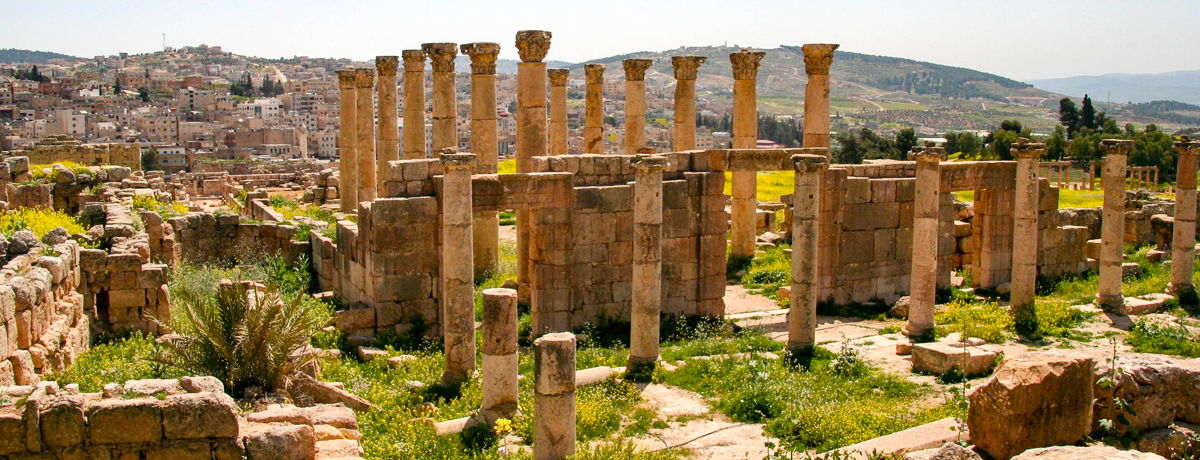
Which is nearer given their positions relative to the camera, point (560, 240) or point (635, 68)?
point (560, 240)

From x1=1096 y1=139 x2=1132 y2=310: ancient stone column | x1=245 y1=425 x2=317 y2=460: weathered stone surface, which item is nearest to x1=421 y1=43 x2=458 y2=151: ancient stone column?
x1=1096 y1=139 x2=1132 y2=310: ancient stone column

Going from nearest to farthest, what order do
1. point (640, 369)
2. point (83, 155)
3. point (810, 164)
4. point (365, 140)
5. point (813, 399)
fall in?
point (813, 399) < point (640, 369) < point (810, 164) < point (365, 140) < point (83, 155)

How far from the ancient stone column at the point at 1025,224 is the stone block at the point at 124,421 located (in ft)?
47.0

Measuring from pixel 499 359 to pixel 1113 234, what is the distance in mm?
13259

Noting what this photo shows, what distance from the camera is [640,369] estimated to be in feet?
48.7

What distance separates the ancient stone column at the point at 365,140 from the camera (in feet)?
93.5

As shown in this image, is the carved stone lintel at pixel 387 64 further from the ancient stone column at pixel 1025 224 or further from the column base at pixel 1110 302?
the column base at pixel 1110 302

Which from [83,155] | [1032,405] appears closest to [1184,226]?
[1032,405]

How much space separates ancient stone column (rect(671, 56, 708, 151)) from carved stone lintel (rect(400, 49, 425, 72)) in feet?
20.9

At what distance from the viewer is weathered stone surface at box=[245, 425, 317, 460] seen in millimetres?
9312

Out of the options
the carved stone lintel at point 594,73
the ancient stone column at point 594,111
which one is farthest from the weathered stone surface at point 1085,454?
the carved stone lintel at point 594,73

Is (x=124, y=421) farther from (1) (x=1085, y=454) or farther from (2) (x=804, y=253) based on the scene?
(2) (x=804, y=253)

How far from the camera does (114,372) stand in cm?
1228

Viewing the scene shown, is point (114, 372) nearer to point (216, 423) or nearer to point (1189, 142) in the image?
point (216, 423)
